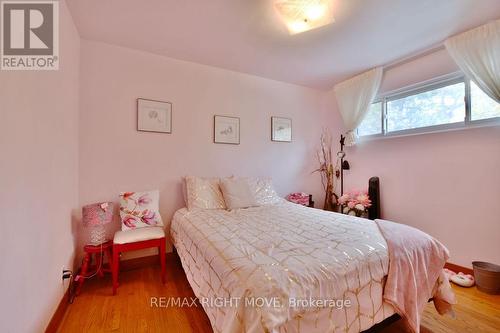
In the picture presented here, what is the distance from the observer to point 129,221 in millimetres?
2115

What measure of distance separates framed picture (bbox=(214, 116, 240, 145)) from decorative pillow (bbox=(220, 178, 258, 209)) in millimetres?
635

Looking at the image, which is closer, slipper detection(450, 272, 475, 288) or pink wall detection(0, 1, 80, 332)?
pink wall detection(0, 1, 80, 332)

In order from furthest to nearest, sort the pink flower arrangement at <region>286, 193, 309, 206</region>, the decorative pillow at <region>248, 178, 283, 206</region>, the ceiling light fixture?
1. the pink flower arrangement at <region>286, 193, 309, 206</region>
2. the decorative pillow at <region>248, 178, 283, 206</region>
3. the ceiling light fixture

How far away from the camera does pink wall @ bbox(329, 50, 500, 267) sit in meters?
2.10

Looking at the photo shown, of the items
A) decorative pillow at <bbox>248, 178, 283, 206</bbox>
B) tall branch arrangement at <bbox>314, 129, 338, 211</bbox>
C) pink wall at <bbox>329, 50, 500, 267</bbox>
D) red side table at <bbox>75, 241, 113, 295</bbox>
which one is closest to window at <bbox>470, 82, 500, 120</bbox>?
pink wall at <bbox>329, 50, 500, 267</bbox>

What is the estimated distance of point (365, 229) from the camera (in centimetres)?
161

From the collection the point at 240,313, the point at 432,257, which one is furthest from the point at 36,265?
the point at 432,257

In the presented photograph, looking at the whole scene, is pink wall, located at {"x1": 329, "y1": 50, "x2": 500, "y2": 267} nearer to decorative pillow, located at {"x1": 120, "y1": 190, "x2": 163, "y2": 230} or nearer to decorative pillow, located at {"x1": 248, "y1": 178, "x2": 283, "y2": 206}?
decorative pillow, located at {"x1": 248, "y1": 178, "x2": 283, "y2": 206}

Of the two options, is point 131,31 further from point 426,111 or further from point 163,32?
point 426,111

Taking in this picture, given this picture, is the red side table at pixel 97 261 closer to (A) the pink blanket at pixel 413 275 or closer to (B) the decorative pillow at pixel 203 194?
(B) the decorative pillow at pixel 203 194

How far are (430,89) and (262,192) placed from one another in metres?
2.37

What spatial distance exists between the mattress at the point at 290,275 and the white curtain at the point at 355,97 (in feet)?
6.56

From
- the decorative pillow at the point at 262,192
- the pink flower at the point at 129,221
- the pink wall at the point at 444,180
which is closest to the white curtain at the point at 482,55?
the pink wall at the point at 444,180

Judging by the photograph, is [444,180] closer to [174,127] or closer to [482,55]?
[482,55]
